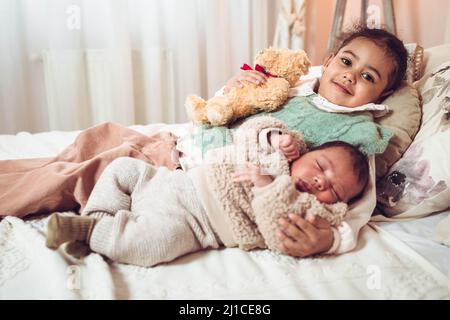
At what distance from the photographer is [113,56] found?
2.13 metres

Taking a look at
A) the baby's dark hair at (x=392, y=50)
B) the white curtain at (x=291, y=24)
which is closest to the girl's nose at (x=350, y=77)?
the baby's dark hair at (x=392, y=50)

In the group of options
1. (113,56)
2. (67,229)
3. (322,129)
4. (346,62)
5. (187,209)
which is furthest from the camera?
(113,56)

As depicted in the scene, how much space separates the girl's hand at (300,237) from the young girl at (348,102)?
0.17 m

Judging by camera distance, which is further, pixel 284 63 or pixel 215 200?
pixel 284 63

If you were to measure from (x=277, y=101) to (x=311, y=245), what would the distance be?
500mm

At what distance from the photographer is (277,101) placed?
1.12m

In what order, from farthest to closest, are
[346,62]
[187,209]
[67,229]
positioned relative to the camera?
[346,62] → [187,209] → [67,229]

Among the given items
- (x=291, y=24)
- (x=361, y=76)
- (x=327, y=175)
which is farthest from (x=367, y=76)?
(x=291, y=24)

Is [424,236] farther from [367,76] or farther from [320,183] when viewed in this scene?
[367,76]

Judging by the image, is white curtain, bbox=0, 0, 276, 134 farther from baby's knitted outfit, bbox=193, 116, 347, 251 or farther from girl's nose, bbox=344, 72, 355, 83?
baby's knitted outfit, bbox=193, 116, 347, 251

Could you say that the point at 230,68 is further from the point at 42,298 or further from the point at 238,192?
the point at 42,298

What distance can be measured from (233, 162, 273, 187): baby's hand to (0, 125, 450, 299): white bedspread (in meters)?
0.14

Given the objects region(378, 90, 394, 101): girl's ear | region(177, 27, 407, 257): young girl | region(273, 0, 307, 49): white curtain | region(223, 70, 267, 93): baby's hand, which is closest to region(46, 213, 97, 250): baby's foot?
region(177, 27, 407, 257): young girl

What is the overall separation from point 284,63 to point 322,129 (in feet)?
0.93
